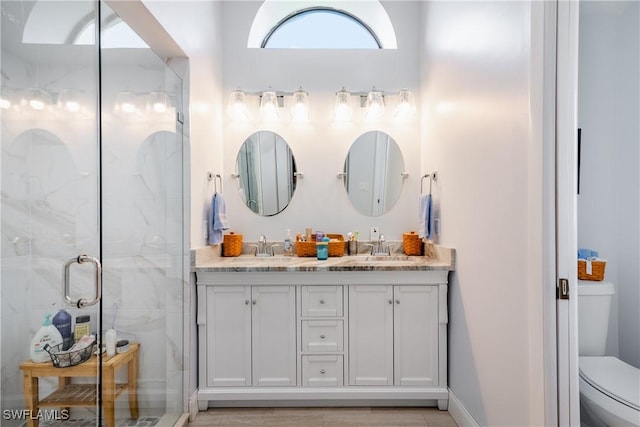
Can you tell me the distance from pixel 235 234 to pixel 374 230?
3.47 ft

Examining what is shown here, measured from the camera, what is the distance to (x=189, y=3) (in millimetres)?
2145

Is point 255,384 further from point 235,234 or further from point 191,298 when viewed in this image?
point 235,234

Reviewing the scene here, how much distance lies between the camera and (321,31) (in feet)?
9.98

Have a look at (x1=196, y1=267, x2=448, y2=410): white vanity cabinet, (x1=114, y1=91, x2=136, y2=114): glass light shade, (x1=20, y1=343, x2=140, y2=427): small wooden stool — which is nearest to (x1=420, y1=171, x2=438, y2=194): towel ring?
(x1=196, y1=267, x2=448, y2=410): white vanity cabinet

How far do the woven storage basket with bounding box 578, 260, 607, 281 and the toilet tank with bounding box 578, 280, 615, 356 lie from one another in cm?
2

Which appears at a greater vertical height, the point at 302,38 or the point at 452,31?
the point at 302,38

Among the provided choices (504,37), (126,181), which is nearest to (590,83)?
(504,37)

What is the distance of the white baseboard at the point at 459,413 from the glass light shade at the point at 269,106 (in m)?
2.23

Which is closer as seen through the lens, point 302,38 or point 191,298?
point 191,298

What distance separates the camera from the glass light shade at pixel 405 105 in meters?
2.81

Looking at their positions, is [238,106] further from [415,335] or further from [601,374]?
[601,374]

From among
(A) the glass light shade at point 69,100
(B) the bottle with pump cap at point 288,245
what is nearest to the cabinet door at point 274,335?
(B) the bottle with pump cap at point 288,245

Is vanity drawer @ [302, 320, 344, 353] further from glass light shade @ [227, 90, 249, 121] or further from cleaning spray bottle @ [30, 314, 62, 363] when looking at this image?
glass light shade @ [227, 90, 249, 121]

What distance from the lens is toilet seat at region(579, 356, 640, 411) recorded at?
134cm
